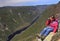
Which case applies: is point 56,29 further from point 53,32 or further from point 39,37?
point 39,37

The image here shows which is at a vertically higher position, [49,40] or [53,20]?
[53,20]

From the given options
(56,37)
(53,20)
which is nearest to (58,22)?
(53,20)

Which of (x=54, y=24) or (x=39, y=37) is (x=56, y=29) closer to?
(x=54, y=24)

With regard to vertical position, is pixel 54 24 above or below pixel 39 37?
above

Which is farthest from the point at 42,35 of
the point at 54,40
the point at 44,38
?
the point at 54,40

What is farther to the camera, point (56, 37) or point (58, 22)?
point (58, 22)

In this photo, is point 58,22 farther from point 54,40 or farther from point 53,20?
point 54,40

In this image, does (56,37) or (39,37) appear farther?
(39,37)

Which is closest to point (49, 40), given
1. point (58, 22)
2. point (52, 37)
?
point (52, 37)
